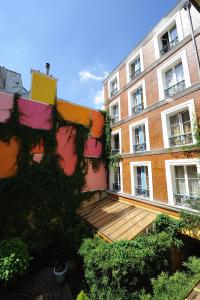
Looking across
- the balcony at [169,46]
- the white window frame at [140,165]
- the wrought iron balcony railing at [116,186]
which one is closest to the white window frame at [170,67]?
the balcony at [169,46]

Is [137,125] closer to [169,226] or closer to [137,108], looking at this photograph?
[137,108]

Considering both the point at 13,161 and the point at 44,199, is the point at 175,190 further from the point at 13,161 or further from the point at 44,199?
the point at 13,161

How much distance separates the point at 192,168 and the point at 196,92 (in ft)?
13.5

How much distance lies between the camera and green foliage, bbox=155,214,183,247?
8.64 m

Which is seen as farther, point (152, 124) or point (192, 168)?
point (152, 124)

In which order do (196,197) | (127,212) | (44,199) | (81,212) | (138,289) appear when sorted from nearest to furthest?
(138,289)
(196,197)
(127,212)
(44,199)
(81,212)

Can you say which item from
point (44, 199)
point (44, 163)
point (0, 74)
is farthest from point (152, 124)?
point (0, 74)

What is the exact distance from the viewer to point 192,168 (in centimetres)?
913

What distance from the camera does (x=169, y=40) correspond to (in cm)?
1116

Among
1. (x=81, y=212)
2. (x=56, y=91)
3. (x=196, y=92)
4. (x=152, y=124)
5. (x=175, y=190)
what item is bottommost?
(x=81, y=212)

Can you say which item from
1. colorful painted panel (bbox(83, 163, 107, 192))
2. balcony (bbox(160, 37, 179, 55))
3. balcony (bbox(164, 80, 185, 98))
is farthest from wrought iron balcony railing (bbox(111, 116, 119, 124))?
balcony (bbox(160, 37, 179, 55))

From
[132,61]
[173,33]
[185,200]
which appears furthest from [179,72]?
[185,200]

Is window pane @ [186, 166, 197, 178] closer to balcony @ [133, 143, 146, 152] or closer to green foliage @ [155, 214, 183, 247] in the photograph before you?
green foliage @ [155, 214, 183, 247]

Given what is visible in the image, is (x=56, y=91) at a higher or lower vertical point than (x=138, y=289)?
higher
